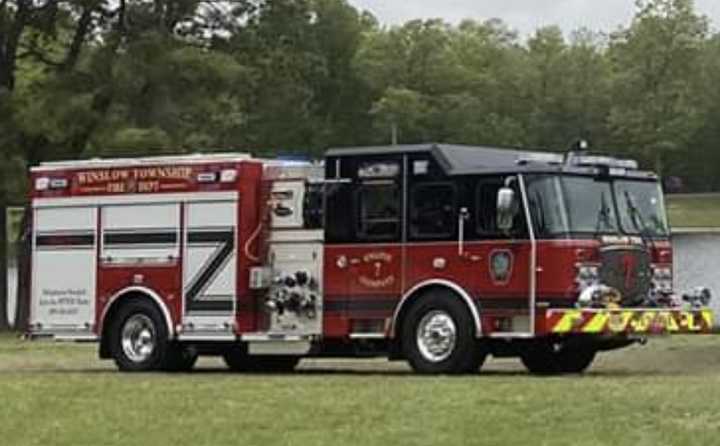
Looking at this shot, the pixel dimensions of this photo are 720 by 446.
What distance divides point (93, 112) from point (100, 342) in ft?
61.5

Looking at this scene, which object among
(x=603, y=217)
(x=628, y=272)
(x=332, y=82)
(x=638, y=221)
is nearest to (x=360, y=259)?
(x=603, y=217)

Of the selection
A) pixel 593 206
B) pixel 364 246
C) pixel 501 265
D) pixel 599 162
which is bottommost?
A: pixel 501 265

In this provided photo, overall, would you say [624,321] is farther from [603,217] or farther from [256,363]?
[256,363]

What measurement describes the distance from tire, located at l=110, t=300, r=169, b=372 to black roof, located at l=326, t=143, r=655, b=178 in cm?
375

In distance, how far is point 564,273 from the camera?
64.9 ft

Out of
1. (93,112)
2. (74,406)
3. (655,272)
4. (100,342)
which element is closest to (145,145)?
(93,112)

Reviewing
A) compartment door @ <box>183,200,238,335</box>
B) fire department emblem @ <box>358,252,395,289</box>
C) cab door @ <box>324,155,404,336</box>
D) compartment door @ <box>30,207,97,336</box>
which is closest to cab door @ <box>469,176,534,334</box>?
cab door @ <box>324,155,404,336</box>

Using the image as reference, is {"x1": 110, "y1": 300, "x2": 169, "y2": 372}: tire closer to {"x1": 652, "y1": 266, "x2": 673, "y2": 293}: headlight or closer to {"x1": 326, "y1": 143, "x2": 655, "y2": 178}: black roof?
{"x1": 326, "y1": 143, "x2": 655, "y2": 178}: black roof

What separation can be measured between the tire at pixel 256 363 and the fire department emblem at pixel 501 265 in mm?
4284

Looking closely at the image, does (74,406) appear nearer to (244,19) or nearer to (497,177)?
(497,177)

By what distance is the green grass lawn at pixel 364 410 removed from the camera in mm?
13039

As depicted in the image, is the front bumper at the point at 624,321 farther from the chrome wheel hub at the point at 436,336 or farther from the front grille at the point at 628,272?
the chrome wheel hub at the point at 436,336

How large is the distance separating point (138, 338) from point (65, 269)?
5.00 ft

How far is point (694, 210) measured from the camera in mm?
72562
